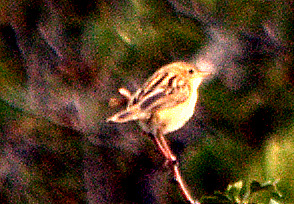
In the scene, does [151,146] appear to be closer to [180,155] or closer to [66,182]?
[180,155]

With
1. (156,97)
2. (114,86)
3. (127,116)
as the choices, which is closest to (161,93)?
(156,97)

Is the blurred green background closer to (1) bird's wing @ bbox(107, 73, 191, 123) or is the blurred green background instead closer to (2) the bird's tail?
(1) bird's wing @ bbox(107, 73, 191, 123)

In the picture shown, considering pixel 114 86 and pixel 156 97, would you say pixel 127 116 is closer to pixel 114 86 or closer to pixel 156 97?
pixel 156 97

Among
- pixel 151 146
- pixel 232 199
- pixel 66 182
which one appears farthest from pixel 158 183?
pixel 232 199

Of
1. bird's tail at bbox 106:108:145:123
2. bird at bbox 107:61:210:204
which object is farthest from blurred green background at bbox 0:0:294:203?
bird's tail at bbox 106:108:145:123

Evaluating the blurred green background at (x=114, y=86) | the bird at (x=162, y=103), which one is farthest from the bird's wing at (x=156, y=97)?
the blurred green background at (x=114, y=86)
